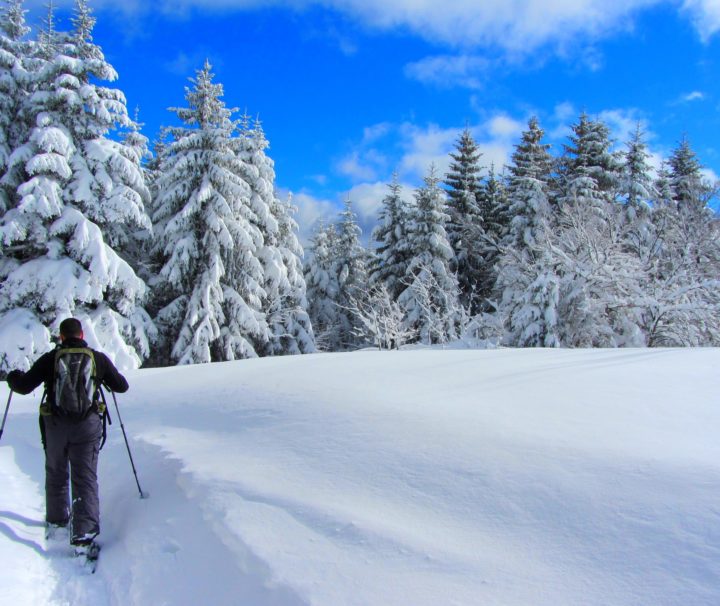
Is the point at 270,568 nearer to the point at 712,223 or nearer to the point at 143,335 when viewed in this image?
the point at 143,335

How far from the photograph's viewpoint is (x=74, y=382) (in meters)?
3.80

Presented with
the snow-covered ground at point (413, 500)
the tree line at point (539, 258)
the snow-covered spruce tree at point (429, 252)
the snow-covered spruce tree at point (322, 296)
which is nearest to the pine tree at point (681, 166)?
the tree line at point (539, 258)

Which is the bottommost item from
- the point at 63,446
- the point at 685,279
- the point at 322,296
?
the point at 63,446

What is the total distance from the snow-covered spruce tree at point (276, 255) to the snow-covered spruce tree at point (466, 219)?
9.32 meters

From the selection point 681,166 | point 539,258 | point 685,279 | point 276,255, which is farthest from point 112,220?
point 681,166

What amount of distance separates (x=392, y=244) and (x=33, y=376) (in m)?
24.3

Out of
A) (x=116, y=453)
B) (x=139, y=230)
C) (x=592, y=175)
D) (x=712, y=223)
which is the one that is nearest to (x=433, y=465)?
(x=116, y=453)

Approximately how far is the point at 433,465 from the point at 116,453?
3.63m

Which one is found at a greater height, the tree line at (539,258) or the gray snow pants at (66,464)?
the tree line at (539,258)

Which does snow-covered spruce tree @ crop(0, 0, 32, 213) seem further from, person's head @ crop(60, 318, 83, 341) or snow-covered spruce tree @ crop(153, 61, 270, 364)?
→ person's head @ crop(60, 318, 83, 341)

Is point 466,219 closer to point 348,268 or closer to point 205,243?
point 348,268

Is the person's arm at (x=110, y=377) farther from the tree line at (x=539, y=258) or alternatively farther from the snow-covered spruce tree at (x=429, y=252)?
the snow-covered spruce tree at (x=429, y=252)

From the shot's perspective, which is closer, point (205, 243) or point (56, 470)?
point (56, 470)

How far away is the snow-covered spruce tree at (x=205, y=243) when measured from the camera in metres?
17.3
